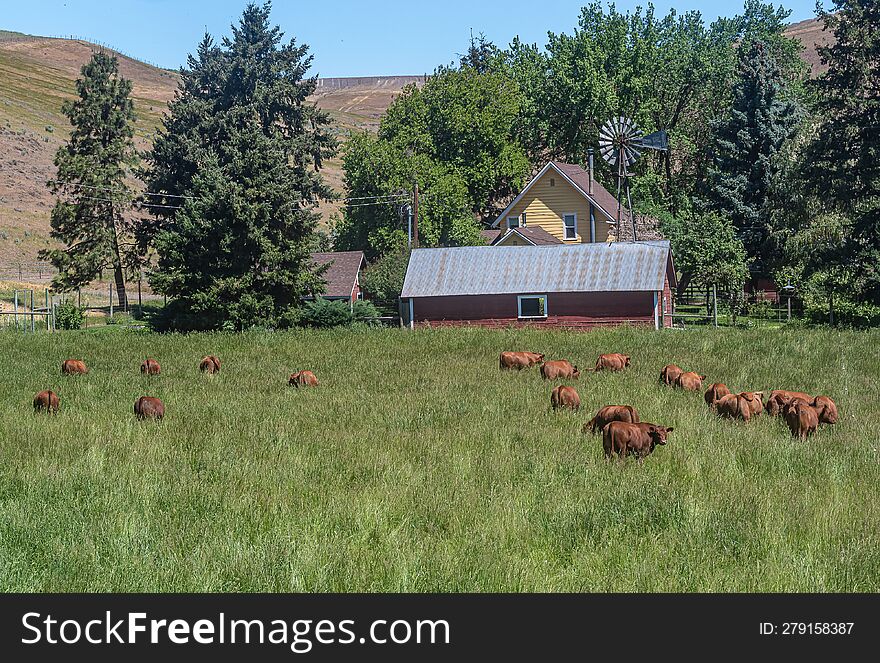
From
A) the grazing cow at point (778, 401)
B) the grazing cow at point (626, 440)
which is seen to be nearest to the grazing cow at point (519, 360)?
the grazing cow at point (778, 401)

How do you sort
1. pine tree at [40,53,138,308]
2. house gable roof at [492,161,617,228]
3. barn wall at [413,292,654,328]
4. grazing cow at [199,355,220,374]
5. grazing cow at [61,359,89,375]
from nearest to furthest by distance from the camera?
grazing cow at [61,359,89,375], grazing cow at [199,355,220,374], barn wall at [413,292,654,328], pine tree at [40,53,138,308], house gable roof at [492,161,617,228]

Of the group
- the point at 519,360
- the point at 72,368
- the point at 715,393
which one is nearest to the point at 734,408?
the point at 715,393

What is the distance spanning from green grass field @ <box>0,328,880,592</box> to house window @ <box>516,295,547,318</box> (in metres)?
25.6

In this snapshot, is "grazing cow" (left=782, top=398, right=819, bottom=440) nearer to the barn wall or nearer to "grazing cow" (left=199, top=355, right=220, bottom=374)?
"grazing cow" (left=199, top=355, right=220, bottom=374)

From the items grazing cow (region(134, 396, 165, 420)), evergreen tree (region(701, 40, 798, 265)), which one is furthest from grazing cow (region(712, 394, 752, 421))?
evergreen tree (region(701, 40, 798, 265))

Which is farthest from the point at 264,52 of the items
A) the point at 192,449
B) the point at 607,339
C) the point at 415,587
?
the point at 415,587

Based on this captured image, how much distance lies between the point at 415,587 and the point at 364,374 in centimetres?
1766

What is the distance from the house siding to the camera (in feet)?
217

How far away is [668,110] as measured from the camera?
265ft

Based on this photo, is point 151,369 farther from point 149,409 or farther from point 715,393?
point 715,393

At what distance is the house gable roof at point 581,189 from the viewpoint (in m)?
64.9

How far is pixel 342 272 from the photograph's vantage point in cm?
6391

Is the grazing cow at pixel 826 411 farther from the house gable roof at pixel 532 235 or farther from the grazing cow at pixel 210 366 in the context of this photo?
the house gable roof at pixel 532 235

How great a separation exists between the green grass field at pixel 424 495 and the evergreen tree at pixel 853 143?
23.6 m
